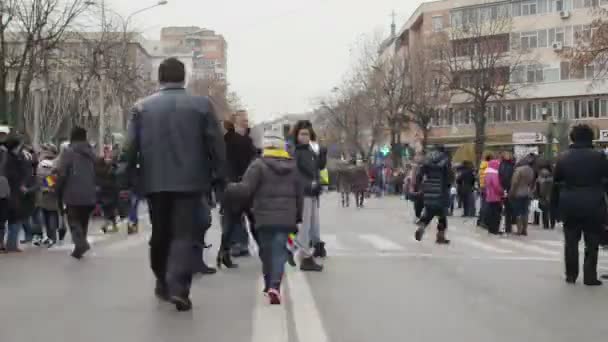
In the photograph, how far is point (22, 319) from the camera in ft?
25.4

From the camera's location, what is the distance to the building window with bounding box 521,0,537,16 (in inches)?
2853

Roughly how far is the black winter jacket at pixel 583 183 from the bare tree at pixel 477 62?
152ft

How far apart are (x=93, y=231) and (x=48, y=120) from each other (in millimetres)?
37016

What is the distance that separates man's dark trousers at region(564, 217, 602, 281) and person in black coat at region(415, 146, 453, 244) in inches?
205

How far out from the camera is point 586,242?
34.2ft

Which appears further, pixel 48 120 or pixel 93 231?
pixel 48 120

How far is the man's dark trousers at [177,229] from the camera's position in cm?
765

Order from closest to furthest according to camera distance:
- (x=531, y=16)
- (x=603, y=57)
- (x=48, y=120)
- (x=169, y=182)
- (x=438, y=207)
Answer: (x=169, y=182), (x=438, y=207), (x=603, y=57), (x=48, y=120), (x=531, y=16)

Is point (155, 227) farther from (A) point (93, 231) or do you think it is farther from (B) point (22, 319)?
(A) point (93, 231)

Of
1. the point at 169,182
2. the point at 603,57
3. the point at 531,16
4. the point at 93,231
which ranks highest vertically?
the point at 531,16

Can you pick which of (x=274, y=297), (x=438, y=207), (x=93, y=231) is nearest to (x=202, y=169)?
(x=274, y=297)

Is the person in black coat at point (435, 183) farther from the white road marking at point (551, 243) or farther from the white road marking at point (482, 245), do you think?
the white road marking at point (551, 243)

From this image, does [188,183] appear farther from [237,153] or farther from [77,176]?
[77,176]

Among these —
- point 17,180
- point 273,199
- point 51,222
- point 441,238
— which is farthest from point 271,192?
point 441,238
